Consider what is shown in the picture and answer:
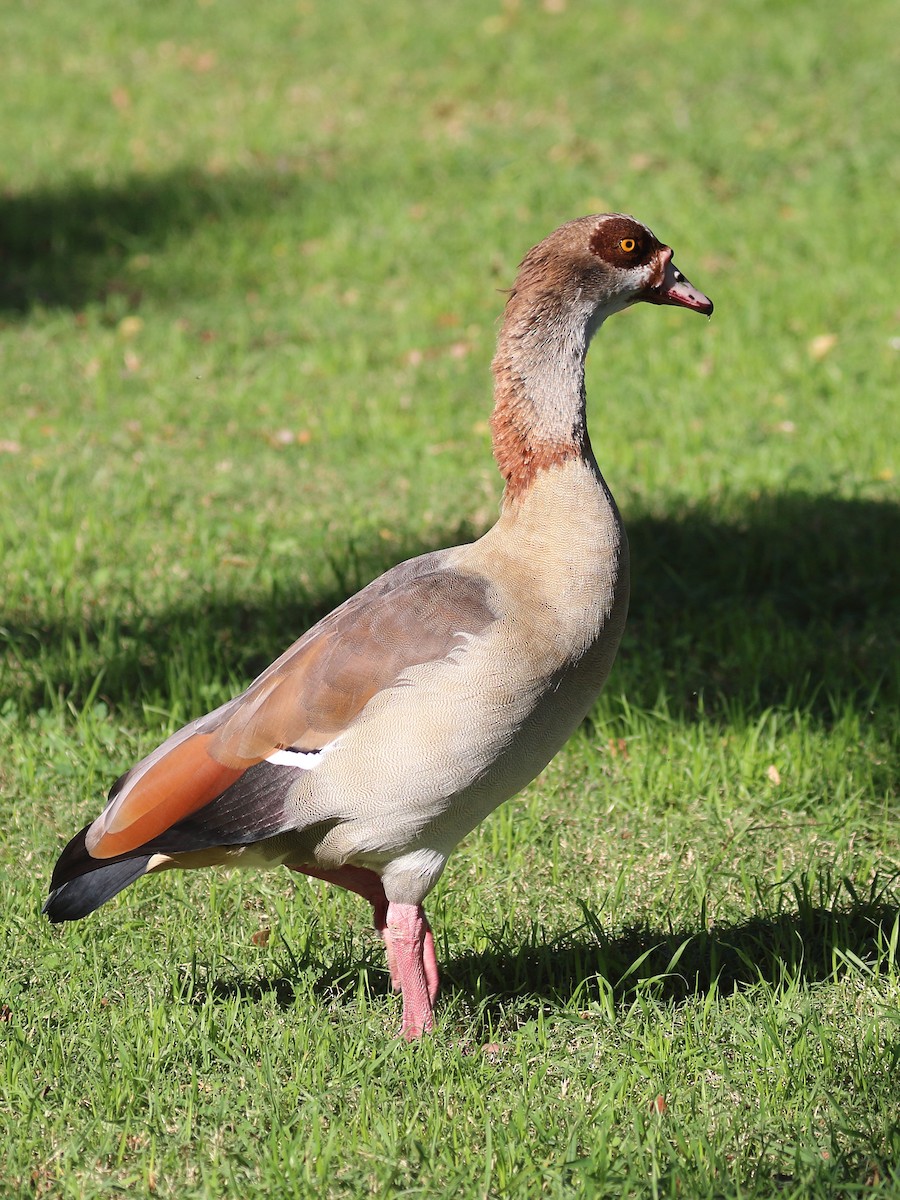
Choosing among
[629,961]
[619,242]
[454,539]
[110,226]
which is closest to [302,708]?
[629,961]

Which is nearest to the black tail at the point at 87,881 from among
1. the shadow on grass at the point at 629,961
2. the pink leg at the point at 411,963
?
the shadow on grass at the point at 629,961

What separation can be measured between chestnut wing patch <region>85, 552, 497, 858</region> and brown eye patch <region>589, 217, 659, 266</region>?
2.87 ft

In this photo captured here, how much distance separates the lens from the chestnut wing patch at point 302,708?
3326 millimetres

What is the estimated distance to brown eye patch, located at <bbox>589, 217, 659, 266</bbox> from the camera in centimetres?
349

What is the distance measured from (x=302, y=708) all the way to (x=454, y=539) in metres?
2.97

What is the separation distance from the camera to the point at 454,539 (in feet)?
20.6

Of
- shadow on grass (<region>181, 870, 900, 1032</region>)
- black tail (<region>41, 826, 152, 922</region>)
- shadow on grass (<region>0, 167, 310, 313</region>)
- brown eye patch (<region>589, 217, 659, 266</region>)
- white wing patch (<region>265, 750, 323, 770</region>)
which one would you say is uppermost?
brown eye patch (<region>589, 217, 659, 266</region>)

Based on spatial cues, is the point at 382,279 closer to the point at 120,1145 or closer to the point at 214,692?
the point at 214,692

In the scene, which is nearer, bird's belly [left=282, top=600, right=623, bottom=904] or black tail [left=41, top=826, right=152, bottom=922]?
bird's belly [left=282, top=600, right=623, bottom=904]

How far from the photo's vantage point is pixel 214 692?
16.7ft

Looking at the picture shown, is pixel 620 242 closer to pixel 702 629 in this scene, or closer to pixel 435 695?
pixel 435 695

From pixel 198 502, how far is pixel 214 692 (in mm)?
1860

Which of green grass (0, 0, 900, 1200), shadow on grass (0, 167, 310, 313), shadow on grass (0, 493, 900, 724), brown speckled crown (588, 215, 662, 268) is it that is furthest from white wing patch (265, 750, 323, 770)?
shadow on grass (0, 167, 310, 313)

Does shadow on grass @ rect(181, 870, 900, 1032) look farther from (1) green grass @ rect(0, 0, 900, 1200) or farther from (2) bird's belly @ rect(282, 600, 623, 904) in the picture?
(2) bird's belly @ rect(282, 600, 623, 904)
